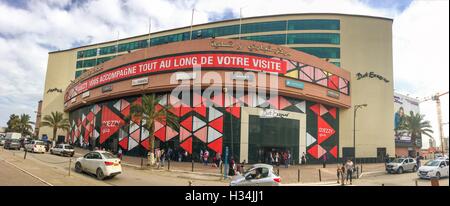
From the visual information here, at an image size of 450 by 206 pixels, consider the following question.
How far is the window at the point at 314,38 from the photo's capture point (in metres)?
54.1

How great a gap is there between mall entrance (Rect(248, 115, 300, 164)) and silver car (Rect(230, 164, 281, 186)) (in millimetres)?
19897

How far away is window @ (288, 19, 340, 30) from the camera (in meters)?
54.7

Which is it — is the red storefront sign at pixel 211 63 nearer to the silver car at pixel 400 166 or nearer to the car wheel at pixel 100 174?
the silver car at pixel 400 166

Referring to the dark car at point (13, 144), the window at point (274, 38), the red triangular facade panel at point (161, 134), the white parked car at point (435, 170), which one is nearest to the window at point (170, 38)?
the window at point (274, 38)

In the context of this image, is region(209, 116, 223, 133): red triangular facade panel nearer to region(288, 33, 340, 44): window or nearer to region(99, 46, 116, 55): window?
region(288, 33, 340, 44): window

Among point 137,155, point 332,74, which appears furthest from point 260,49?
point 137,155

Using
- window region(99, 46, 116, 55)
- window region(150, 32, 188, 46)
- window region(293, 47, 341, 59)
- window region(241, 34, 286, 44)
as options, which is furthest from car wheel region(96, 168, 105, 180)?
window region(99, 46, 116, 55)

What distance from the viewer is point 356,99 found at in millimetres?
48406

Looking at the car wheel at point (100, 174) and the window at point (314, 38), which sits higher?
the window at point (314, 38)

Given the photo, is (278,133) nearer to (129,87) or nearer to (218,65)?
(218,65)

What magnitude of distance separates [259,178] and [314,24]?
46.4m

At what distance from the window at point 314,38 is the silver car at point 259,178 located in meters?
43.6

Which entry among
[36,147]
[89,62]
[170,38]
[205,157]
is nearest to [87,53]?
[89,62]
